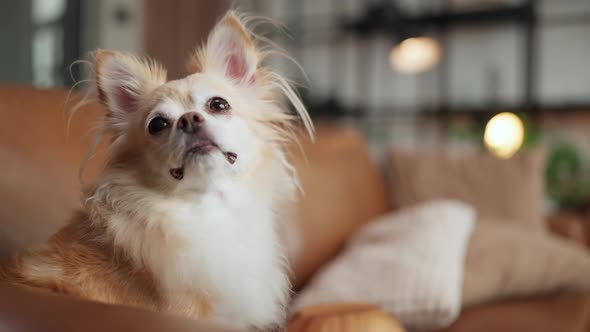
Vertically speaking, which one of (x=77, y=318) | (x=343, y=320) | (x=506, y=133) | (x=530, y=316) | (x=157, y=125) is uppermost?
(x=506, y=133)

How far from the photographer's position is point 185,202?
33.1 inches

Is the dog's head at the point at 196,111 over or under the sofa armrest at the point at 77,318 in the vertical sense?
over

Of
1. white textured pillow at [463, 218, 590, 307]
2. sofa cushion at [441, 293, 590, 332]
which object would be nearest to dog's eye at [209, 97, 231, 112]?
sofa cushion at [441, 293, 590, 332]

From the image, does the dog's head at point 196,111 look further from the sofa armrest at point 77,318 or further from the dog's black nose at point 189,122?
the sofa armrest at point 77,318

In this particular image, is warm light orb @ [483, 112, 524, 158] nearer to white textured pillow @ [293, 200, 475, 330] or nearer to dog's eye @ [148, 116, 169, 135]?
white textured pillow @ [293, 200, 475, 330]

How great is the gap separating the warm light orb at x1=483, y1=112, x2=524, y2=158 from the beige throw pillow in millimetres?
583

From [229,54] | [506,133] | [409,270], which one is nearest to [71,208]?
[229,54]

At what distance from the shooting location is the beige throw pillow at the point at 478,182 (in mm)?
2098

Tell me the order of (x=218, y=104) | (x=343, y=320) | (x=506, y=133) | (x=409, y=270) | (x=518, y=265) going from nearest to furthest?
(x=218, y=104), (x=343, y=320), (x=409, y=270), (x=518, y=265), (x=506, y=133)

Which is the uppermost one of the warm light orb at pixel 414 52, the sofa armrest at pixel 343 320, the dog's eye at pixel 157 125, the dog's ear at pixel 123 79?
the warm light orb at pixel 414 52

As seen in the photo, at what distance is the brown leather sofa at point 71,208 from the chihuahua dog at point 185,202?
0.42 feet

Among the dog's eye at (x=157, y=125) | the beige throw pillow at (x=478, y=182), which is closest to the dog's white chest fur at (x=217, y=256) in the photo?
the dog's eye at (x=157, y=125)

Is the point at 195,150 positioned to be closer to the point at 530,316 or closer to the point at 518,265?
the point at 530,316

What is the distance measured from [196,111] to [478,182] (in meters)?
1.65
